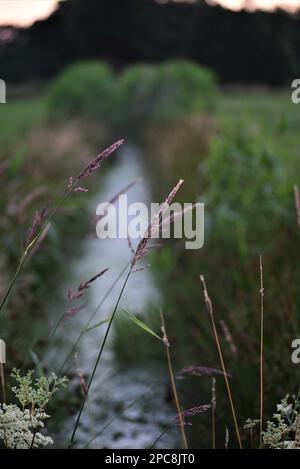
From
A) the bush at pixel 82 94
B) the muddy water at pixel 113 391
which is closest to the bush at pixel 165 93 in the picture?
the bush at pixel 82 94

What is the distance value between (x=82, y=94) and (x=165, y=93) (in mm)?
2410

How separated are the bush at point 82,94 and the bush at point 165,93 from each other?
27.7 inches

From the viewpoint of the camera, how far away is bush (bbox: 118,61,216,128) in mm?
19312

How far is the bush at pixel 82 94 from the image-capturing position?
19.7 metres

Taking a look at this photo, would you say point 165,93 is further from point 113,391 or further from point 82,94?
point 113,391

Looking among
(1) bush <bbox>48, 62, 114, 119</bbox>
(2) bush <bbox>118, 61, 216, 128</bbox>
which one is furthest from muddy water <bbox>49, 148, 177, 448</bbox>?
(1) bush <bbox>48, 62, 114, 119</bbox>

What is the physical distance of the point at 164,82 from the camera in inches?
819

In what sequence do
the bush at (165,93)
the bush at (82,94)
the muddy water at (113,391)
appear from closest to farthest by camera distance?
the muddy water at (113,391)
the bush at (165,93)
the bush at (82,94)

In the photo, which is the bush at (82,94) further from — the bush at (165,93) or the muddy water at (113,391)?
the muddy water at (113,391)

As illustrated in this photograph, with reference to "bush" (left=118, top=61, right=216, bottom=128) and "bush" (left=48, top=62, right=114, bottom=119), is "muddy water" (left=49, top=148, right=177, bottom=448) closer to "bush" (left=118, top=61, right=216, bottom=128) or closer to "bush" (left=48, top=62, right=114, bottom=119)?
"bush" (left=118, top=61, right=216, bottom=128)

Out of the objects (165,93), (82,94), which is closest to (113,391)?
(165,93)

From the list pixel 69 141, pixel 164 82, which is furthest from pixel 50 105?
pixel 69 141

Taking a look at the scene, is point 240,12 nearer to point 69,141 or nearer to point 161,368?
point 69,141

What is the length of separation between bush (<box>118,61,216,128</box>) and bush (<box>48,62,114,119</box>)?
705 millimetres
